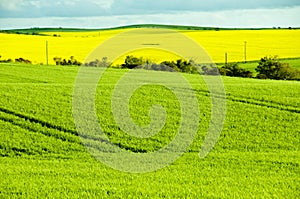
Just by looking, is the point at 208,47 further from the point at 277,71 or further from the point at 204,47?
the point at 277,71

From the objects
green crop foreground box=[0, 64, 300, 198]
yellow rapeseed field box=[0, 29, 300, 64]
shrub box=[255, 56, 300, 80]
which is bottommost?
green crop foreground box=[0, 64, 300, 198]

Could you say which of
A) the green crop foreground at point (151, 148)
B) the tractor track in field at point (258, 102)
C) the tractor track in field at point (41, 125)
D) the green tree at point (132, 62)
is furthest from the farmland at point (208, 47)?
the tractor track in field at point (41, 125)

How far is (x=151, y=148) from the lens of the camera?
13.0 m

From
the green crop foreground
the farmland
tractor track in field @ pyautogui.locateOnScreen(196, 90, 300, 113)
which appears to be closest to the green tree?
the farmland

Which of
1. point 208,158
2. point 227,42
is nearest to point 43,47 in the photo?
point 227,42

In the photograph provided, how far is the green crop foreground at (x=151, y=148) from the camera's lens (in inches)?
359

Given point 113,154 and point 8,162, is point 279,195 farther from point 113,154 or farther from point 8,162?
point 8,162

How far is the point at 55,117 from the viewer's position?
15.2 metres

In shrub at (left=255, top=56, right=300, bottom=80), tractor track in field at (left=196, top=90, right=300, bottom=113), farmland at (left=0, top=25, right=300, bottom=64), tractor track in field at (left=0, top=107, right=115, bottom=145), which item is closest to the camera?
tractor track in field at (left=0, top=107, right=115, bottom=145)

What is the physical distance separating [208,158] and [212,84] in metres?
10.5

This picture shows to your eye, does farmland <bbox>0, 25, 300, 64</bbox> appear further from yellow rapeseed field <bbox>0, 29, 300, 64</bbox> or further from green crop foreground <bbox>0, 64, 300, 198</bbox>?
green crop foreground <bbox>0, 64, 300, 198</bbox>

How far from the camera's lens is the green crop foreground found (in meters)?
9.12

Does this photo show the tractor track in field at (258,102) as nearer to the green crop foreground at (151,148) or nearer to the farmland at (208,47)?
the green crop foreground at (151,148)

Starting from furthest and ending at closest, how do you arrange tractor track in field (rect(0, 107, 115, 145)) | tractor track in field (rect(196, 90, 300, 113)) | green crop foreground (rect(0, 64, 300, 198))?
1. tractor track in field (rect(196, 90, 300, 113))
2. tractor track in field (rect(0, 107, 115, 145))
3. green crop foreground (rect(0, 64, 300, 198))
